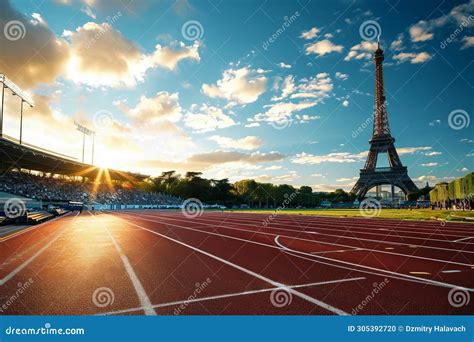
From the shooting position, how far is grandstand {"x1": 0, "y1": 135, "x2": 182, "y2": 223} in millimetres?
44219

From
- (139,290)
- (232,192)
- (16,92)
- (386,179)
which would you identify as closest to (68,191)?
(16,92)

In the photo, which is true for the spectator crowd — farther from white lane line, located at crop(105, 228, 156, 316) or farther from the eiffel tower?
the eiffel tower

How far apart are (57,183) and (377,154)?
80333 millimetres

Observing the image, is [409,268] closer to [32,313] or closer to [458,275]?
[458,275]

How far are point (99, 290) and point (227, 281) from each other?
7.67ft

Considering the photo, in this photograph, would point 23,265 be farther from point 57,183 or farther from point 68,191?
point 57,183

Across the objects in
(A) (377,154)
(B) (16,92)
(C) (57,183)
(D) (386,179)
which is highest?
(B) (16,92)

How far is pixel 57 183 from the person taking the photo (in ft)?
209

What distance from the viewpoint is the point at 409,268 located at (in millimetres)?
7391

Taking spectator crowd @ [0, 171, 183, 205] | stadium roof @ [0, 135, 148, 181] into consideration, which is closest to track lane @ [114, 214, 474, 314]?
stadium roof @ [0, 135, 148, 181]

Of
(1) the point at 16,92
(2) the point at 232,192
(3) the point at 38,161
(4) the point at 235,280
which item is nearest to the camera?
(4) the point at 235,280

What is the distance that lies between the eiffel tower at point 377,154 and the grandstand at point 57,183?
5419 centimetres

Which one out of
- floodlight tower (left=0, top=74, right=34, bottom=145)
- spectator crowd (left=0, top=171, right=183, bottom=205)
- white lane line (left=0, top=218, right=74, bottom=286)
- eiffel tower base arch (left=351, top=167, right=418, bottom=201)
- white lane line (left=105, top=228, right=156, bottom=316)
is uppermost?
floodlight tower (left=0, top=74, right=34, bottom=145)
